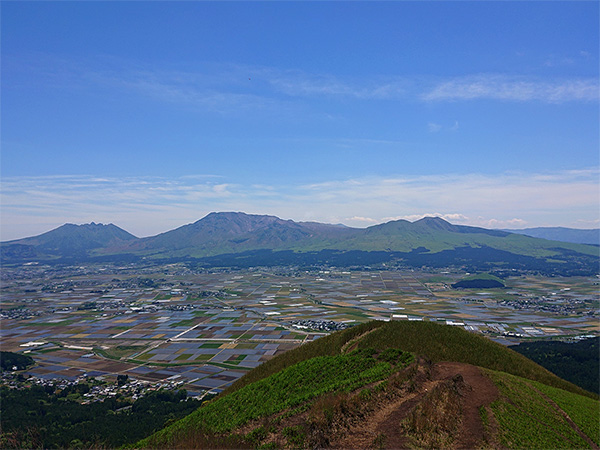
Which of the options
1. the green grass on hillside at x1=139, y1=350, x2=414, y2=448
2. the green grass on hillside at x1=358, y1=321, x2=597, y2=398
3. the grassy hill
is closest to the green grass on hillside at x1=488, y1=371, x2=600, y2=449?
the grassy hill

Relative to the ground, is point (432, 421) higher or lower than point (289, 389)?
higher

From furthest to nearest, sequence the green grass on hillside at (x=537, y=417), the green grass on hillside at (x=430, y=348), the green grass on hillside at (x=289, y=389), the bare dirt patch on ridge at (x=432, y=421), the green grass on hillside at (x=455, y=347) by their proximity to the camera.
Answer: the green grass on hillside at (x=430, y=348) → the green grass on hillside at (x=455, y=347) → the green grass on hillside at (x=289, y=389) → the green grass on hillside at (x=537, y=417) → the bare dirt patch on ridge at (x=432, y=421)

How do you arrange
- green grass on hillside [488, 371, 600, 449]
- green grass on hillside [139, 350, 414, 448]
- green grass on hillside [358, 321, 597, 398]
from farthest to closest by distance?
green grass on hillside [358, 321, 597, 398], green grass on hillside [139, 350, 414, 448], green grass on hillside [488, 371, 600, 449]

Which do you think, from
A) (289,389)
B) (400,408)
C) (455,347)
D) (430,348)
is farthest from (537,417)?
(289,389)

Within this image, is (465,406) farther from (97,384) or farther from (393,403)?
(97,384)

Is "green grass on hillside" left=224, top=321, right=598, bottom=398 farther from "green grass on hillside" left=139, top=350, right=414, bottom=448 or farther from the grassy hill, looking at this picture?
"green grass on hillside" left=139, top=350, right=414, bottom=448

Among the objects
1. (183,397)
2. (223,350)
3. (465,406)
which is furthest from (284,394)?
(223,350)

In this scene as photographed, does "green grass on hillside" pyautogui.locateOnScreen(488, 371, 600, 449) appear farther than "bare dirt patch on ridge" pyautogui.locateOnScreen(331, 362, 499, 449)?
Yes

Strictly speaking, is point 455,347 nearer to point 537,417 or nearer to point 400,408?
point 537,417

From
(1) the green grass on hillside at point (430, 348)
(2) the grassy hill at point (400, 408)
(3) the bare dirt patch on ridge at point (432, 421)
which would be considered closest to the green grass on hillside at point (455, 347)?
(1) the green grass on hillside at point (430, 348)

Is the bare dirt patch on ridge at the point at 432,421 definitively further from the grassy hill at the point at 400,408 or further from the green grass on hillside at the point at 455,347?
Answer: the green grass on hillside at the point at 455,347
